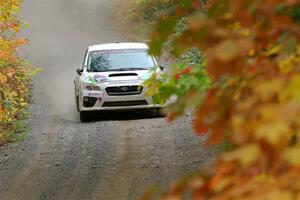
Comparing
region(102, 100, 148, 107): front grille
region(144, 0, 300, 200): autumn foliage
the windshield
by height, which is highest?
region(144, 0, 300, 200): autumn foliage

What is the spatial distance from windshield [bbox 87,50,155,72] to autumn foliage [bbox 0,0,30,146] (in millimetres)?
1859

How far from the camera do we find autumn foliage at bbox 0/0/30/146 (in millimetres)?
14711

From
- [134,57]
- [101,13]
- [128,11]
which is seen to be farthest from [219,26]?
[101,13]

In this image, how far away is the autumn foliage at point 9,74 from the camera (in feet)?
48.3

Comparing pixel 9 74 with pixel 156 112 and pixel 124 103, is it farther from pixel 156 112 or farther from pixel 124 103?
pixel 156 112

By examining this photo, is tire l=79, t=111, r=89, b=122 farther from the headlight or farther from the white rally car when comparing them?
the headlight

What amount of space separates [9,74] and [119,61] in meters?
2.63

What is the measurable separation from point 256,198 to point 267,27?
845mm

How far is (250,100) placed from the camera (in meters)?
2.65

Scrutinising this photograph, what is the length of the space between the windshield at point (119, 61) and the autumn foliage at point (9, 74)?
186cm

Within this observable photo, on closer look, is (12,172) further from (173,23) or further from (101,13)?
(101,13)

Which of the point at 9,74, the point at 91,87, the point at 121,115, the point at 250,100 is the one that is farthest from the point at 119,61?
the point at 250,100

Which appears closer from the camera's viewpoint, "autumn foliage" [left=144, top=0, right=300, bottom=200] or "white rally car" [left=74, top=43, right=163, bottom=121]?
"autumn foliage" [left=144, top=0, right=300, bottom=200]

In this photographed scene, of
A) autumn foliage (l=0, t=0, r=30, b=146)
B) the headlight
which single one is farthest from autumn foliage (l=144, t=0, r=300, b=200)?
the headlight
